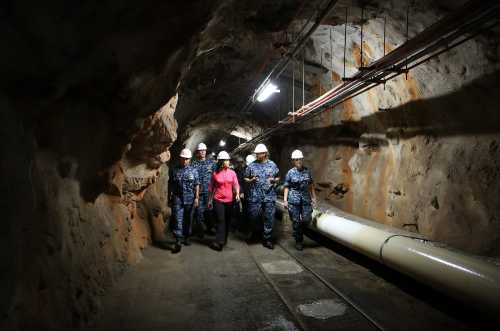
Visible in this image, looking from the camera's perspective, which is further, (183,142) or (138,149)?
(183,142)

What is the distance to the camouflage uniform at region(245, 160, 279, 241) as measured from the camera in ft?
23.6

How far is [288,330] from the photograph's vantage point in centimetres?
352

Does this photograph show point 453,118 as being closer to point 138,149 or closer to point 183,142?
point 138,149

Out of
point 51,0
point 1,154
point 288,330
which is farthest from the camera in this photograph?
point 288,330

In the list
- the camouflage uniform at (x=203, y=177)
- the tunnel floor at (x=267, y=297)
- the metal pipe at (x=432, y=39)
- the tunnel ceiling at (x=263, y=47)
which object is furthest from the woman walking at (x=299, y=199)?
the tunnel ceiling at (x=263, y=47)

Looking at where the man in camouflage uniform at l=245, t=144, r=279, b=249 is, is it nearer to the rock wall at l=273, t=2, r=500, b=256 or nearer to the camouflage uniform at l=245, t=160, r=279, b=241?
the camouflage uniform at l=245, t=160, r=279, b=241

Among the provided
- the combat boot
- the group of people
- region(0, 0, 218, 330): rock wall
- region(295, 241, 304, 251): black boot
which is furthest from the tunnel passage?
the combat boot

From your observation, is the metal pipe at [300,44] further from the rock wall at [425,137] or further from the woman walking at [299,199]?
the woman walking at [299,199]

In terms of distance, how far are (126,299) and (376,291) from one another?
3082 mm

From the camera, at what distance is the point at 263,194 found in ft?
23.8

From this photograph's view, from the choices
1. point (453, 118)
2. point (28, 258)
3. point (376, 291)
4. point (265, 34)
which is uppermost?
point (265, 34)

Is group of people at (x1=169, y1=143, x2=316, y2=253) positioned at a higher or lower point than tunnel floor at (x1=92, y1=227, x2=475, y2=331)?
higher

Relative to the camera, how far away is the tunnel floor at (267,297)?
145 inches

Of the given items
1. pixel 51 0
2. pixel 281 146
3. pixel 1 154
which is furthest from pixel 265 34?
pixel 281 146
